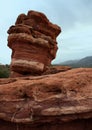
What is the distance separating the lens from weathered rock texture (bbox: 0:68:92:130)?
1284 centimetres

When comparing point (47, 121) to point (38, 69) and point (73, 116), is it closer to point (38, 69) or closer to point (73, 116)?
point (73, 116)

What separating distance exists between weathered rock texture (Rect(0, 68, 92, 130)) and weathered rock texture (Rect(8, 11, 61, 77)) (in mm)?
6252

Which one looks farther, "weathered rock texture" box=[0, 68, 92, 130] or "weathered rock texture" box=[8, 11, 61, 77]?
"weathered rock texture" box=[8, 11, 61, 77]

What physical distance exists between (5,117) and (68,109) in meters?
3.18

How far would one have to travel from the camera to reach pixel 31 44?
21.6 meters

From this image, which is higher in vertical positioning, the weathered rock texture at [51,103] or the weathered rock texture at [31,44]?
the weathered rock texture at [31,44]

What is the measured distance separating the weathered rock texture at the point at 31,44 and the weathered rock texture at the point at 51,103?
20.5 feet

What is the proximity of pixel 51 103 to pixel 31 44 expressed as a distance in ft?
29.9

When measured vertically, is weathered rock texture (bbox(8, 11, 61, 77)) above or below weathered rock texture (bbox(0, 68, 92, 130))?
above

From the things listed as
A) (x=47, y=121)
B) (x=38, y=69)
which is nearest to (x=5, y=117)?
(x=47, y=121)

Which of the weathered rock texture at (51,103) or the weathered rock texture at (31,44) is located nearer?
the weathered rock texture at (51,103)

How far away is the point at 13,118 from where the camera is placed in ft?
45.3

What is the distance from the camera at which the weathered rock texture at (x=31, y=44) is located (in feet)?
69.5

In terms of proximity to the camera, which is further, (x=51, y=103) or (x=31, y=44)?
(x=31, y=44)
